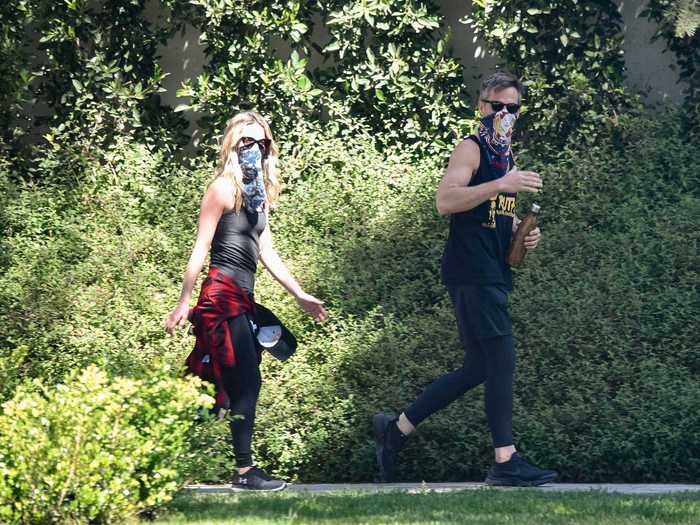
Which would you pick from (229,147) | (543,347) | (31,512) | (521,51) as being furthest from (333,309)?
(31,512)

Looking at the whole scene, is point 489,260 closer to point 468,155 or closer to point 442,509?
point 468,155

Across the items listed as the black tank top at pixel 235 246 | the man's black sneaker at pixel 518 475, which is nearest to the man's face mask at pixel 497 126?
the black tank top at pixel 235 246

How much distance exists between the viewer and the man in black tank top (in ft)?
19.9

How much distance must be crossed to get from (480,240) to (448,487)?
4.45 ft

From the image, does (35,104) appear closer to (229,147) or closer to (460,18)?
(460,18)

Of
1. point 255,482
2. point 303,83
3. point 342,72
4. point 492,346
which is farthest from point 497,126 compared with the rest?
point 342,72

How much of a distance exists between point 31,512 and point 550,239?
16.1 feet

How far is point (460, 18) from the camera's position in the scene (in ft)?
34.8

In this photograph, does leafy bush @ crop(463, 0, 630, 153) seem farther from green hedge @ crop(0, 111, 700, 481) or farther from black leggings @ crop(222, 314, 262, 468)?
black leggings @ crop(222, 314, 262, 468)

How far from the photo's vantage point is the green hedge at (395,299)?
707 cm

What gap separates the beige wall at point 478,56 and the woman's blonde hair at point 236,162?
14.6 ft

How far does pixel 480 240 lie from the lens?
6125 millimetres

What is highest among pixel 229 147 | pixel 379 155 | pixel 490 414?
pixel 379 155

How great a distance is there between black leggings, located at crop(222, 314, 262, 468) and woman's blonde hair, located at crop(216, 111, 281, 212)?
25.0 inches
